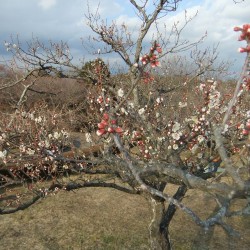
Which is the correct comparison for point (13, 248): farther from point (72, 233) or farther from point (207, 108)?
point (207, 108)

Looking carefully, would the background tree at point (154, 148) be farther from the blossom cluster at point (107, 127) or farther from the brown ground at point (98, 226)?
the brown ground at point (98, 226)

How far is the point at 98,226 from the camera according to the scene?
10.2 metres


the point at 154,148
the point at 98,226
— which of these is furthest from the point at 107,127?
the point at 98,226

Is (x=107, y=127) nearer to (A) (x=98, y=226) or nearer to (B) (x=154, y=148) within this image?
(B) (x=154, y=148)

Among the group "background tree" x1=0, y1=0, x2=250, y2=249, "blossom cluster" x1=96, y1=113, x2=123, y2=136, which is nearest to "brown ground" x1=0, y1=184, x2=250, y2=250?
"background tree" x1=0, y1=0, x2=250, y2=249

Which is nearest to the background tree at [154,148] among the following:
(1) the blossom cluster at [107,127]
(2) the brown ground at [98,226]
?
(1) the blossom cluster at [107,127]

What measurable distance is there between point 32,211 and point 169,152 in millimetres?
7405

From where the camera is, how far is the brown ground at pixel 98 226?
30.1 ft

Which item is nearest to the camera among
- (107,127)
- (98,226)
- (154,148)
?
(107,127)

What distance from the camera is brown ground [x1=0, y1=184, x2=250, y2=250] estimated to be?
9188mm

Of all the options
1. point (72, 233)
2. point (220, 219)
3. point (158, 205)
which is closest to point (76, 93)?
point (72, 233)

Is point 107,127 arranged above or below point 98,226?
above

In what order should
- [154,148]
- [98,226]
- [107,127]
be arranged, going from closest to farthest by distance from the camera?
[107,127], [154,148], [98,226]

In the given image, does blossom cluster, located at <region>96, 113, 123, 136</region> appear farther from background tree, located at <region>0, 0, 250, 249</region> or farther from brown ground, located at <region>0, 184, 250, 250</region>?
brown ground, located at <region>0, 184, 250, 250</region>
